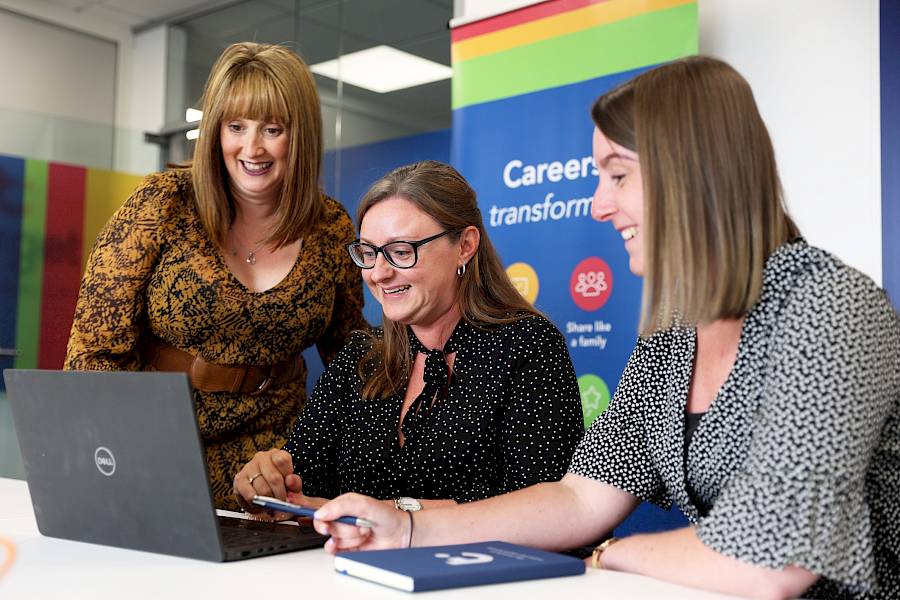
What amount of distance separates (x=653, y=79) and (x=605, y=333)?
2136 millimetres

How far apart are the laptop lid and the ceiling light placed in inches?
162

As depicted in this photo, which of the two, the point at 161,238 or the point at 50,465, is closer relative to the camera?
the point at 50,465

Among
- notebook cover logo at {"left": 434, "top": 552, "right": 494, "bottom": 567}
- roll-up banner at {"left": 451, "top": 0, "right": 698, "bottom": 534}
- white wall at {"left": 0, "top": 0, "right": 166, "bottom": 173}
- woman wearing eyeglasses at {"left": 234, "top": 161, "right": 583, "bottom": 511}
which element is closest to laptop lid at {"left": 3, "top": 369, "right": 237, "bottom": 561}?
notebook cover logo at {"left": 434, "top": 552, "right": 494, "bottom": 567}

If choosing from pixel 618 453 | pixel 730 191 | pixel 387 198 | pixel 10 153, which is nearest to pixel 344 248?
pixel 387 198

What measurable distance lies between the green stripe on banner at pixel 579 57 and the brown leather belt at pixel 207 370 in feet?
5.92

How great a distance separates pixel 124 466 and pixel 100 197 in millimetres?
5255

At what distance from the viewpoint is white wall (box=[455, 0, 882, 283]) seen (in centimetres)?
314

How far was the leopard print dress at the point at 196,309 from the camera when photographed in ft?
7.44

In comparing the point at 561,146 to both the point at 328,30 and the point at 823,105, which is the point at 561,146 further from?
the point at 328,30

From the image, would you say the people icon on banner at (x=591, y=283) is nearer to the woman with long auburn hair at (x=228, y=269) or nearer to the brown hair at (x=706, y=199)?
the woman with long auburn hair at (x=228, y=269)

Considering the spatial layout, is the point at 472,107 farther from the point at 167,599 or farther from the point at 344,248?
the point at 167,599

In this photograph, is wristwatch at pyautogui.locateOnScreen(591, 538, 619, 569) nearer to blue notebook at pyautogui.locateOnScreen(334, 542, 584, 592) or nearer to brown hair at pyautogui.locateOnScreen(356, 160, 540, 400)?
blue notebook at pyautogui.locateOnScreen(334, 542, 584, 592)

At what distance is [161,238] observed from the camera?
2.31 meters

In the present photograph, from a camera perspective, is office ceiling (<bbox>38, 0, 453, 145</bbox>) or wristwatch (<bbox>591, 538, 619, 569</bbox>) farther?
office ceiling (<bbox>38, 0, 453, 145</bbox>)
